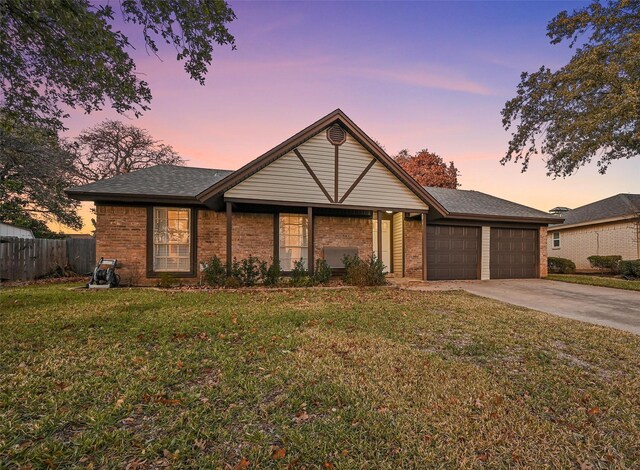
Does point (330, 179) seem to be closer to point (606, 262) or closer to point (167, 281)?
point (167, 281)

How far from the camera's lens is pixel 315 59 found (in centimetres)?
1159

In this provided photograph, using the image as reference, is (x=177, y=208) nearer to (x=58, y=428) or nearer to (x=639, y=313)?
(x=58, y=428)

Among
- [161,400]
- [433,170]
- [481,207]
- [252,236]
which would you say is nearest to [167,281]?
[252,236]

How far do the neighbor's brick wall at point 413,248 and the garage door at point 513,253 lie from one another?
325 centimetres

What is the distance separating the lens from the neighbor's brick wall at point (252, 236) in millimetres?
10945

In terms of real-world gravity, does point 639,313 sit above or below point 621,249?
below

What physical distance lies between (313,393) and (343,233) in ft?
30.9

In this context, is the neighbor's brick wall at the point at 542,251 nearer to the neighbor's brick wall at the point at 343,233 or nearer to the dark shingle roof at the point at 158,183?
the neighbor's brick wall at the point at 343,233

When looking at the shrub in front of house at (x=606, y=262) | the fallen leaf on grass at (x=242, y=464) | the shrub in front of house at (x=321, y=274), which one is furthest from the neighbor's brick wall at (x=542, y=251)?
the fallen leaf on grass at (x=242, y=464)

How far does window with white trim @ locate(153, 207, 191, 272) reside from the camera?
407 inches

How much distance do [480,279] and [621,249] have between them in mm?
11054

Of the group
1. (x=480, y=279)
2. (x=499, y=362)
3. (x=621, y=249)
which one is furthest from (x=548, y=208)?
(x=499, y=362)

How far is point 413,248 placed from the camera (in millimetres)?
12594

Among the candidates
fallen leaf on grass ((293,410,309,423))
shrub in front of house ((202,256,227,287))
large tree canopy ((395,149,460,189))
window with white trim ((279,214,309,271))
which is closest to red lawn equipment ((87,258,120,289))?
shrub in front of house ((202,256,227,287))
